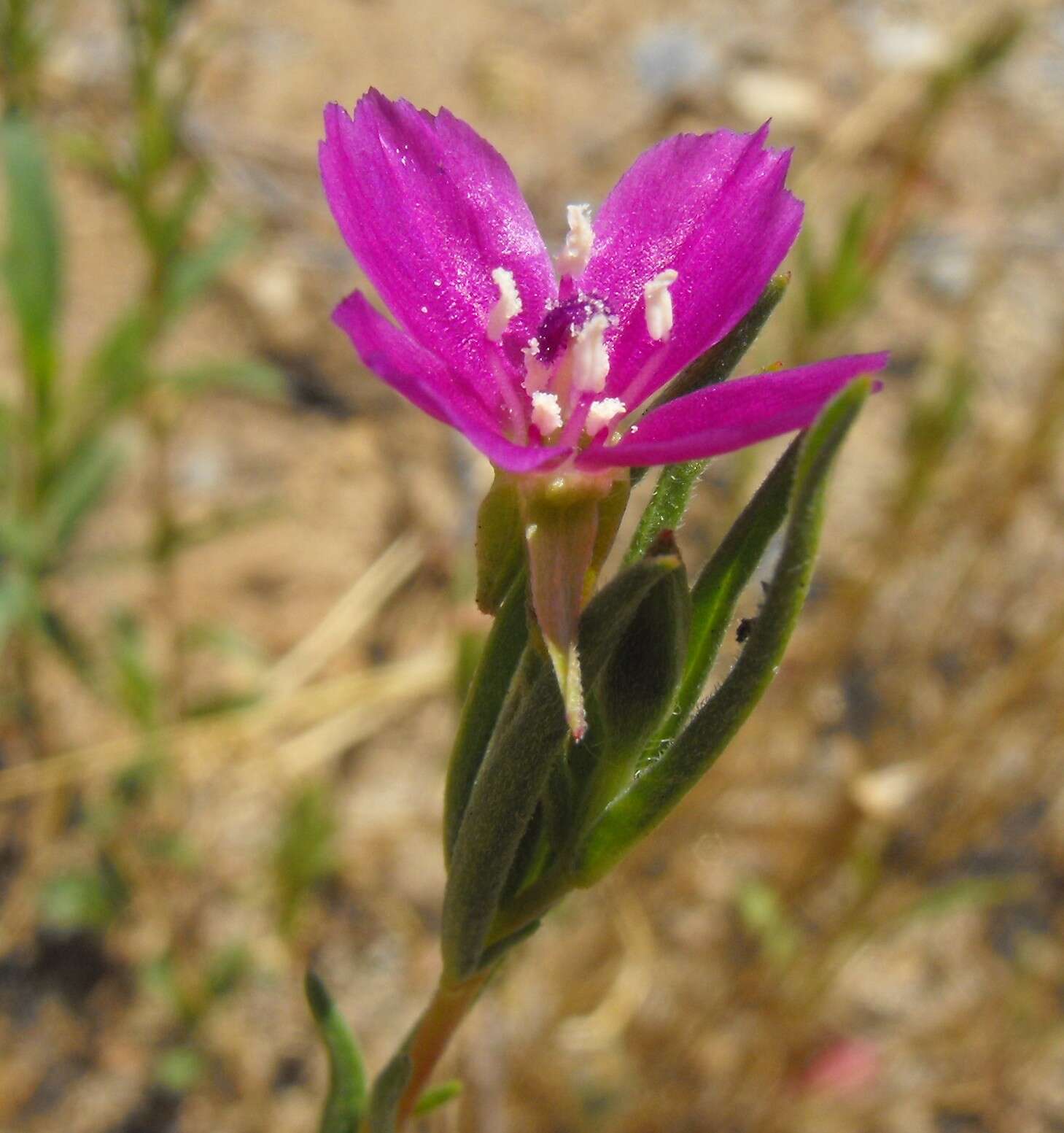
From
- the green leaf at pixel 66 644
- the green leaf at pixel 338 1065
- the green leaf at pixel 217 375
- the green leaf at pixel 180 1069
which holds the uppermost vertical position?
the green leaf at pixel 338 1065

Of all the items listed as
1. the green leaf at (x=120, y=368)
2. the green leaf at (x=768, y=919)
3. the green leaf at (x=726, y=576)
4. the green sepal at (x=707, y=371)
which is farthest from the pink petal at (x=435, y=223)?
the green leaf at (x=768, y=919)

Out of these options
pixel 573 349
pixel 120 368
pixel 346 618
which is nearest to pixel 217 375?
pixel 120 368

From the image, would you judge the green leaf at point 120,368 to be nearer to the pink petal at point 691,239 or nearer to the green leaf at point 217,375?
the green leaf at point 217,375

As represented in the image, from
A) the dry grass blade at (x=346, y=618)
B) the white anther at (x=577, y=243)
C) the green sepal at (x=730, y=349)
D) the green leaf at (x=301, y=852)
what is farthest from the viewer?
the dry grass blade at (x=346, y=618)

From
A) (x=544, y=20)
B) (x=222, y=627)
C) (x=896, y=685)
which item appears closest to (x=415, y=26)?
(x=544, y=20)

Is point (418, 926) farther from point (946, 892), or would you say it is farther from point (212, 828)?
point (946, 892)

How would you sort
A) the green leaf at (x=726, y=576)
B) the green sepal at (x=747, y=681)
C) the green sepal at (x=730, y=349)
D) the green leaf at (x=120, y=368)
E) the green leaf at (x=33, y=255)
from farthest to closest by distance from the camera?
the green leaf at (x=120, y=368) → the green leaf at (x=33, y=255) → the green sepal at (x=730, y=349) → the green leaf at (x=726, y=576) → the green sepal at (x=747, y=681)

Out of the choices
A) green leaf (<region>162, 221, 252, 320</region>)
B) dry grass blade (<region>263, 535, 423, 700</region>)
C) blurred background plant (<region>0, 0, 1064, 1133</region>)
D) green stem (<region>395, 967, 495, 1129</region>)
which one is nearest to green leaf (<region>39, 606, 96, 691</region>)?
blurred background plant (<region>0, 0, 1064, 1133</region>)
